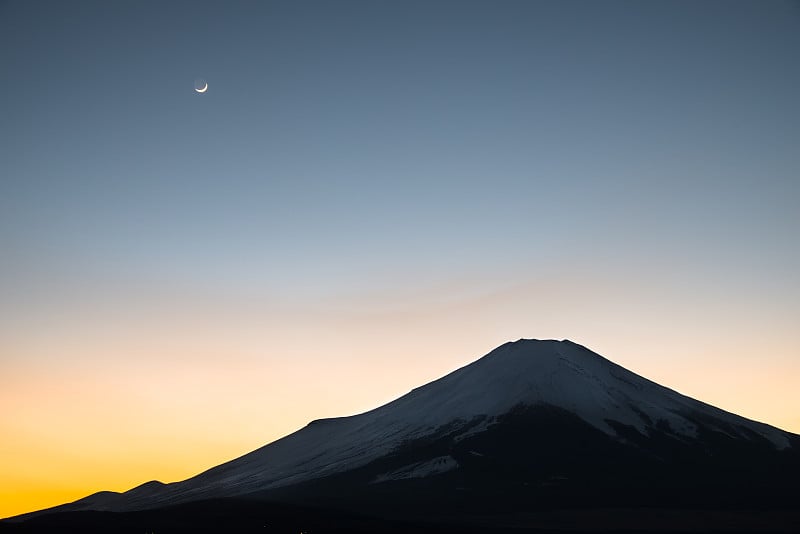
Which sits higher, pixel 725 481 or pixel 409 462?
pixel 409 462

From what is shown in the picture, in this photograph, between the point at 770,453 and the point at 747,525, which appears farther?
the point at 770,453

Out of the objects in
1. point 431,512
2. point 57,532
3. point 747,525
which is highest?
point 57,532

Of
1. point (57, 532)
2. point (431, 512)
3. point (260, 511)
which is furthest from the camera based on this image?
point (431, 512)

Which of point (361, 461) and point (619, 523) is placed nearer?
point (619, 523)

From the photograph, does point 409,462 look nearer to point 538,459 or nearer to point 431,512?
point 538,459

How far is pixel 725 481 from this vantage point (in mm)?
164375

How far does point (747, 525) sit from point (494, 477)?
63087mm

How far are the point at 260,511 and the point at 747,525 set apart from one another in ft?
277

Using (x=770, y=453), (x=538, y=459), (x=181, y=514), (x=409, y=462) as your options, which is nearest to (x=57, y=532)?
(x=181, y=514)

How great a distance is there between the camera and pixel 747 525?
395 ft

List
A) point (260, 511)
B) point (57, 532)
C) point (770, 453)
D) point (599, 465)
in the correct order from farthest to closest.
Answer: point (770, 453) → point (599, 465) → point (260, 511) → point (57, 532)

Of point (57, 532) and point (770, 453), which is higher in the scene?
point (57, 532)

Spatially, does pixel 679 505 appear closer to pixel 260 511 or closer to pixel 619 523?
pixel 619 523

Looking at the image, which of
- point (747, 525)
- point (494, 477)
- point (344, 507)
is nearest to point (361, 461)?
point (494, 477)
